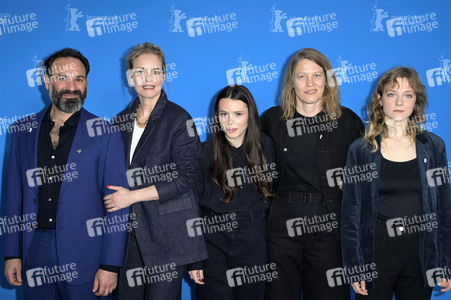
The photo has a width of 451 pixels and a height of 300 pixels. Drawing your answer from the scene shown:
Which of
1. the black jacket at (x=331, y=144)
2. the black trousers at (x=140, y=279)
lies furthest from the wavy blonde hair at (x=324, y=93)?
the black trousers at (x=140, y=279)

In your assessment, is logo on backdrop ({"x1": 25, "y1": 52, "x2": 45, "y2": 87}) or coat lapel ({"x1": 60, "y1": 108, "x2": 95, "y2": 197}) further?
logo on backdrop ({"x1": 25, "y1": 52, "x2": 45, "y2": 87})

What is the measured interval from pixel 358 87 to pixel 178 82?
5.22 ft

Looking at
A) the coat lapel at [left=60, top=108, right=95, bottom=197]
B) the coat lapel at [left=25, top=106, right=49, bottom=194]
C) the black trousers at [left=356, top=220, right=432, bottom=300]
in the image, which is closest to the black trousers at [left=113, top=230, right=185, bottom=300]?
the coat lapel at [left=60, top=108, right=95, bottom=197]

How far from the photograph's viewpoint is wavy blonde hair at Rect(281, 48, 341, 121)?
2873mm

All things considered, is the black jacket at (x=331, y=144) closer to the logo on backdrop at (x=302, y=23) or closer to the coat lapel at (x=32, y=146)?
the logo on backdrop at (x=302, y=23)

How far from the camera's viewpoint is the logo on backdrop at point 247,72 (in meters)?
3.59

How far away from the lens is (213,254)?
8.84 feet

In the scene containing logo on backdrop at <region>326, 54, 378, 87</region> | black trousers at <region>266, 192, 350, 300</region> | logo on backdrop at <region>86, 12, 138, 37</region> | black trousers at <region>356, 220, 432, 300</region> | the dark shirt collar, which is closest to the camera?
black trousers at <region>356, 220, 432, 300</region>

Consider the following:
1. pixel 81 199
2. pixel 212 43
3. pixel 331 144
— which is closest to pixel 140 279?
pixel 81 199

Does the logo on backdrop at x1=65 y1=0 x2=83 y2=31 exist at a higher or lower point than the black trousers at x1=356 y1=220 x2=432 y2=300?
higher

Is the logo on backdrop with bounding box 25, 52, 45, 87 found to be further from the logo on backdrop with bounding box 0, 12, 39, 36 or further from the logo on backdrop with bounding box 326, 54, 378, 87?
the logo on backdrop with bounding box 326, 54, 378, 87

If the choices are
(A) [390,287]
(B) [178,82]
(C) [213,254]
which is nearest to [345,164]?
(A) [390,287]

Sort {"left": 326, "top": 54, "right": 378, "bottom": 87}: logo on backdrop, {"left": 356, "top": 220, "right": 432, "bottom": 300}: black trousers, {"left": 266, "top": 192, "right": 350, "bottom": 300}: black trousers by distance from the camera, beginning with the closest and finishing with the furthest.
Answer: {"left": 356, "top": 220, "right": 432, "bottom": 300}: black trousers < {"left": 266, "top": 192, "right": 350, "bottom": 300}: black trousers < {"left": 326, "top": 54, "right": 378, "bottom": 87}: logo on backdrop

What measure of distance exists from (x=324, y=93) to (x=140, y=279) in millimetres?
1788
